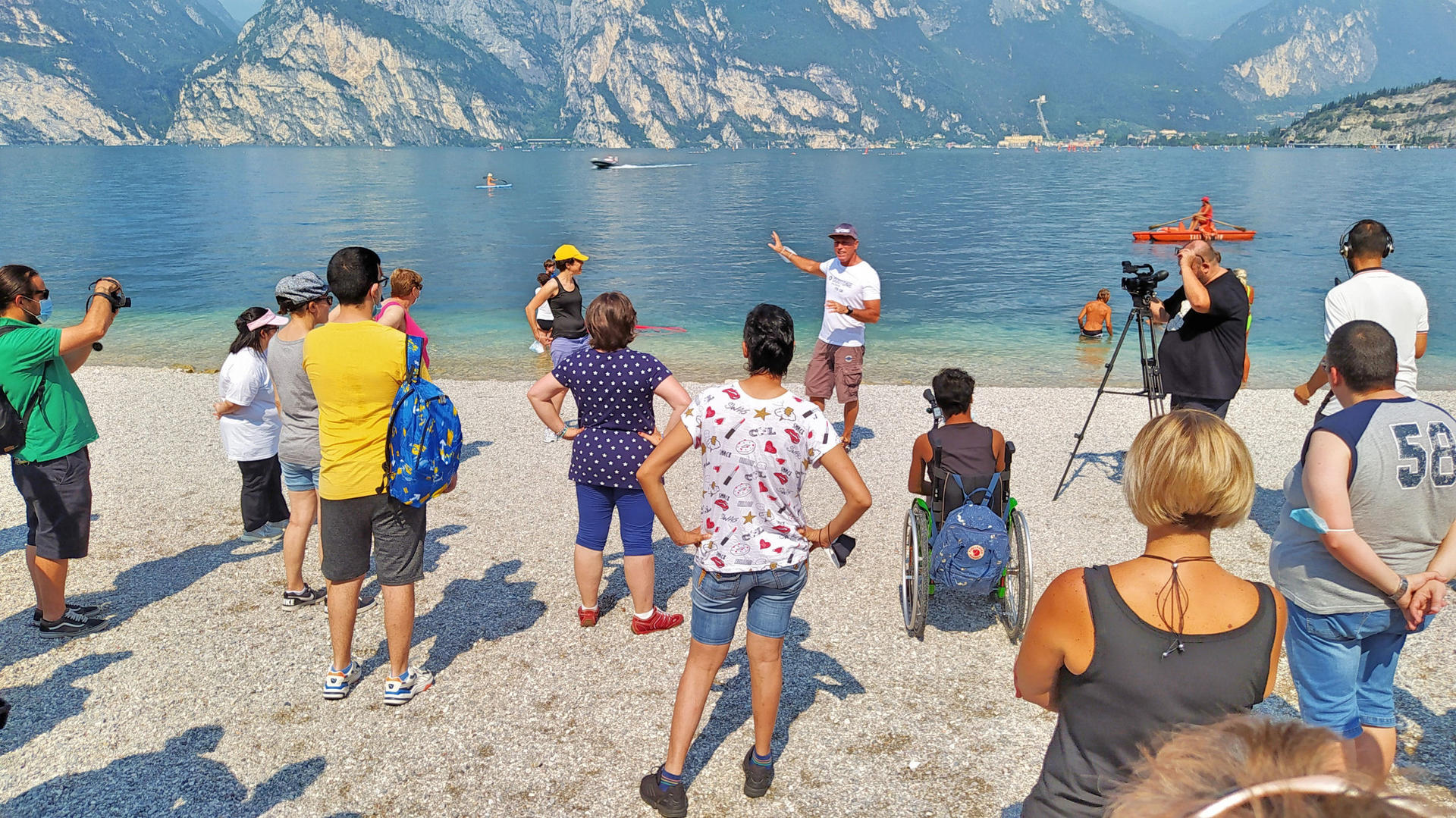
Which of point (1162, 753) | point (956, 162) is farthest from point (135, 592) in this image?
point (956, 162)

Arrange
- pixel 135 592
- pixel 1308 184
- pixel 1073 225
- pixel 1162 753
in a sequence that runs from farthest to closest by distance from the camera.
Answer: pixel 1308 184 < pixel 1073 225 < pixel 135 592 < pixel 1162 753

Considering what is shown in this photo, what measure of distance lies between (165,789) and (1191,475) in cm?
483

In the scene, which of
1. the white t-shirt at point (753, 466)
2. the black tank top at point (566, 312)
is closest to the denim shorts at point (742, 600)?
the white t-shirt at point (753, 466)

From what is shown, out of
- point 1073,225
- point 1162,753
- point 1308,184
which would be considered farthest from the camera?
point 1308,184

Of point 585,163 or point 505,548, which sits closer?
point 505,548

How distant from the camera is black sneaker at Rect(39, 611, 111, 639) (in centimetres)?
546

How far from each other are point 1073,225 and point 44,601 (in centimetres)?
5467

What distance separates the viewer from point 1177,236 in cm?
4147

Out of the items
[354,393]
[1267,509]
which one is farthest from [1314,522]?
[1267,509]

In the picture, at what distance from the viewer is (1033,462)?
9.10 metres

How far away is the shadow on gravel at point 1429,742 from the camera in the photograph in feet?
13.3

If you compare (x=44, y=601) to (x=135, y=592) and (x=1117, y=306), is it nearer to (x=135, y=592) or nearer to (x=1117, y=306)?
(x=135, y=592)

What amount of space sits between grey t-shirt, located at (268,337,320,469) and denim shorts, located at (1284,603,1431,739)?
5.60m

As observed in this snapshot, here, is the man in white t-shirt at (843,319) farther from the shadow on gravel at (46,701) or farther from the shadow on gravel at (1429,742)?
the shadow on gravel at (46,701)
